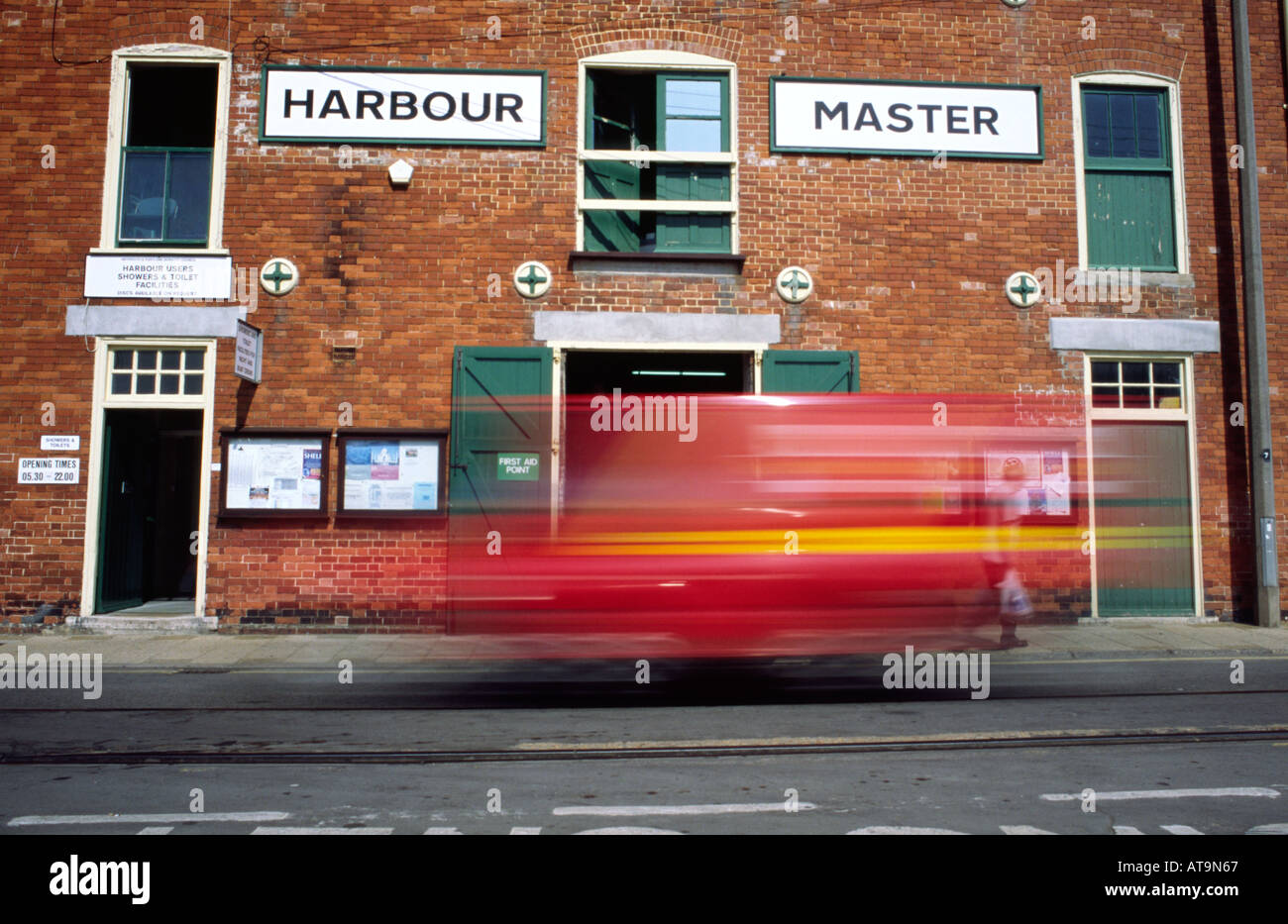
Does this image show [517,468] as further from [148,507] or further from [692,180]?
[148,507]

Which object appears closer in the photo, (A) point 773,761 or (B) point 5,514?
(A) point 773,761

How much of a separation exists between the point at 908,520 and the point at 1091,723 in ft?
6.31

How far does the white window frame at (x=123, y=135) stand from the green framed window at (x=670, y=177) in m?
4.61

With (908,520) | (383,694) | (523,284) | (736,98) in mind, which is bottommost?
(383,694)

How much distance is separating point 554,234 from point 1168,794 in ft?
30.5

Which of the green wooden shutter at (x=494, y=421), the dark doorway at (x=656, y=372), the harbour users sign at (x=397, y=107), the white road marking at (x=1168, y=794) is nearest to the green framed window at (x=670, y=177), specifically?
the harbour users sign at (x=397, y=107)

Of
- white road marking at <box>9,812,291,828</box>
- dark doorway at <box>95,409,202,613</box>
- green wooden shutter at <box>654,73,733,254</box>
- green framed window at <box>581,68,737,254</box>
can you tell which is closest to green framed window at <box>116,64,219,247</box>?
dark doorway at <box>95,409,202,613</box>

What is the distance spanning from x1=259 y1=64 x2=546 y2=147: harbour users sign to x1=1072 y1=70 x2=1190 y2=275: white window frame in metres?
7.20

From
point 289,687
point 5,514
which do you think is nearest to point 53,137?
point 5,514

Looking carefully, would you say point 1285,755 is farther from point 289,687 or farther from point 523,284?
point 523,284

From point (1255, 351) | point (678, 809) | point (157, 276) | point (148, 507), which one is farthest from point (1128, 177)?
point (148, 507)

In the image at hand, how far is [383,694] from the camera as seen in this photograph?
7.87 metres

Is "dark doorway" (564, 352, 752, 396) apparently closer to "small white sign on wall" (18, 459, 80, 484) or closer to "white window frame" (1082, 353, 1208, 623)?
"white window frame" (1082, 353, 1208, 623)
